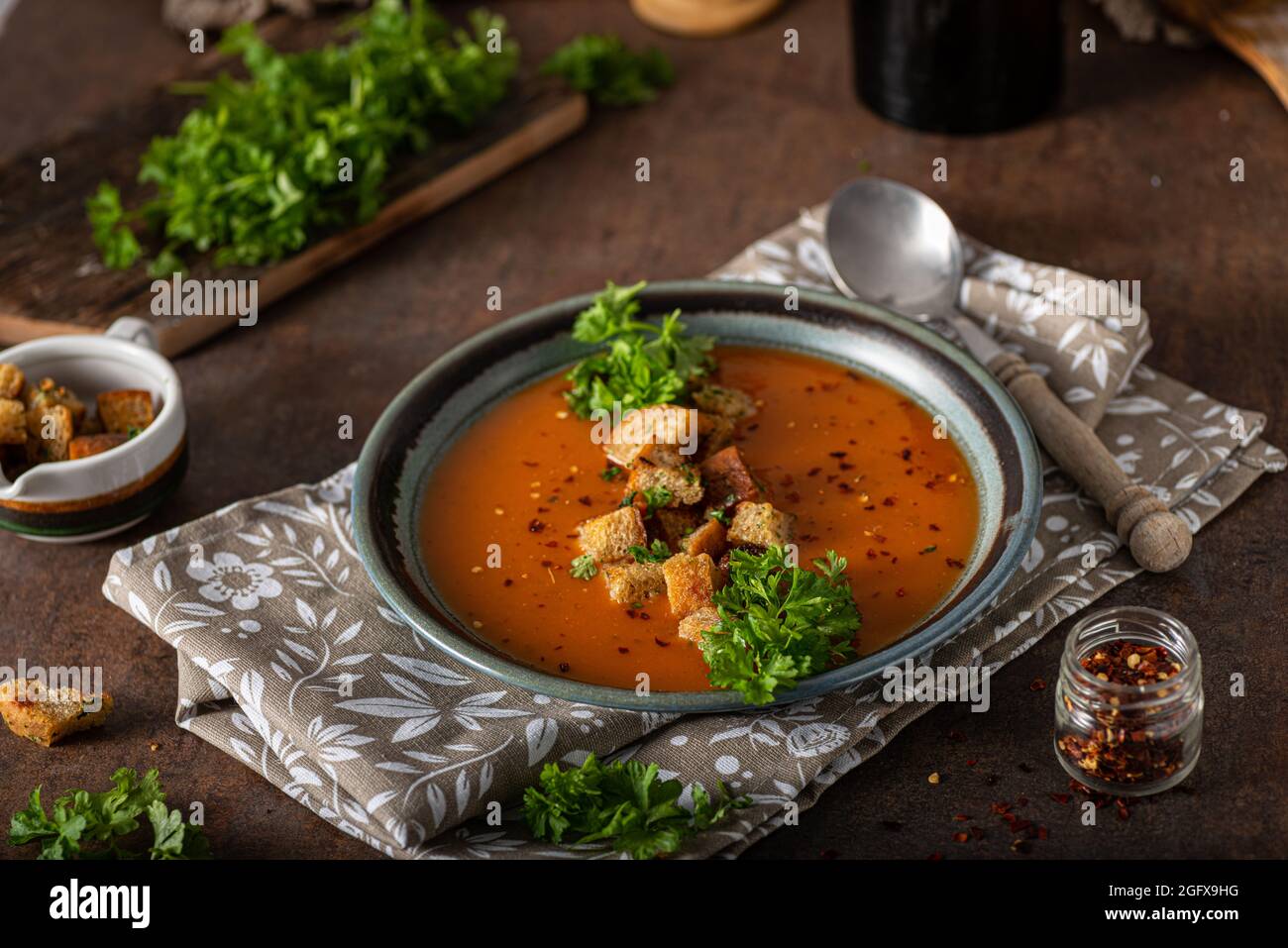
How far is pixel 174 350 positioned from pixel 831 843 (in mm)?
1897

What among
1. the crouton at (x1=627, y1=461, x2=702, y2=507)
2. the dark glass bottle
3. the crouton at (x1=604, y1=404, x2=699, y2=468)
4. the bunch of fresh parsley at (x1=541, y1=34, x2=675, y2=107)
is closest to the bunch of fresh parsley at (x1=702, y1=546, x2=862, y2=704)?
the crouton at (x1=627, y1=461, x2=702, y2=507)

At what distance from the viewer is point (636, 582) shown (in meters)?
2.35

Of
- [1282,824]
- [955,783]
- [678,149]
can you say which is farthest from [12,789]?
[678,149]

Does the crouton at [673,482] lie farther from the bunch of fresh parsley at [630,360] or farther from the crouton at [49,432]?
the crouton at [49,432]

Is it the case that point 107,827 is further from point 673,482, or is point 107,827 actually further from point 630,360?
point 630,360

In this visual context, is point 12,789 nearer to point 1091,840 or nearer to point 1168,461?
point 1091,840

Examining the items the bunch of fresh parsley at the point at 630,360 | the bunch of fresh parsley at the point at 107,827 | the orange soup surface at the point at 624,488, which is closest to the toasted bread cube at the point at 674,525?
the orange soup surface at the point at 624,488

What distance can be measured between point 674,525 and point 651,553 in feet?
0.33

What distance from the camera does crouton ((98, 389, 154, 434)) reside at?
9.00ft

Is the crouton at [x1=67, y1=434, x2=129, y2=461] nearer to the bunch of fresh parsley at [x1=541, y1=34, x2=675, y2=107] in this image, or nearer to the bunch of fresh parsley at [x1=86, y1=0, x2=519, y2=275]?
the bunch of fresh parsley at [x1=86, y1=0, x2=519, y2=275]

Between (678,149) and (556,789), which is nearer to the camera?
(556,789)

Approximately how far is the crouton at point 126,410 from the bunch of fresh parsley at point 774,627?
118cm

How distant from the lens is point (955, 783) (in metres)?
2.17

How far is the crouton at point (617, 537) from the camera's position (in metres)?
2.41
